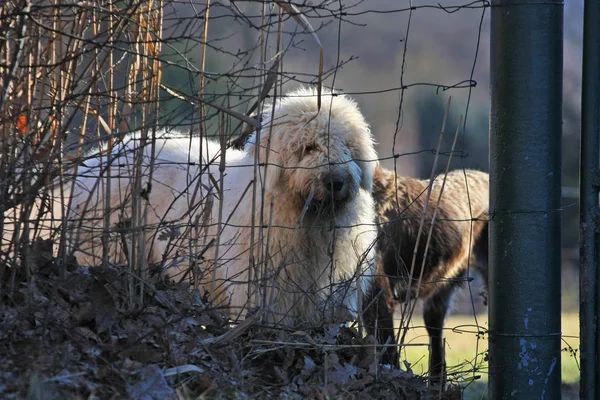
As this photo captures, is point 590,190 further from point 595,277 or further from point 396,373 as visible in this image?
point 396,373

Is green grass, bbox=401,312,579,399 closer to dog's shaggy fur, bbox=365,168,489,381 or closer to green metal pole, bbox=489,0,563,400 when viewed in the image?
green metal pole, bbox=489,0,563,400

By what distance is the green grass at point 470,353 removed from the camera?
3533 millimetres

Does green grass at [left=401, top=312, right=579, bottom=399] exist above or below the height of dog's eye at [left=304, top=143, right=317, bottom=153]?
below

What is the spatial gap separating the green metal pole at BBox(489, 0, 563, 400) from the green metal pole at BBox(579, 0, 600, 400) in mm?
182

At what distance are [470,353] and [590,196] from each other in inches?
271

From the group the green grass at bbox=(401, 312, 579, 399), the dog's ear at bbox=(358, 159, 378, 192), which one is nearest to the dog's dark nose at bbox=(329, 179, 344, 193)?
the dog's ear at bbox=(358, 159, 378, 192)

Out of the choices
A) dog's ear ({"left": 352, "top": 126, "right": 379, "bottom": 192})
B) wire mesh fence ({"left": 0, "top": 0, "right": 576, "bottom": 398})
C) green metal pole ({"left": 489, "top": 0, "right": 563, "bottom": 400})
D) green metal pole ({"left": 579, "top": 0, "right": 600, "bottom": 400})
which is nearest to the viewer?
wire mesh fence ({"left": 0, "top": 0, "right": 576, "bottom": 398})

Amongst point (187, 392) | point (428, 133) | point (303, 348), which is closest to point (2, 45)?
point (187, 392)

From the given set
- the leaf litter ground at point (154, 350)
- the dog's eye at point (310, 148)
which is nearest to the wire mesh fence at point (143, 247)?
the leaf litter ground at point (154, 350)

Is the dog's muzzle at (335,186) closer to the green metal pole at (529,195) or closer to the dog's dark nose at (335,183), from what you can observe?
the dog's dark nose at (335,183)

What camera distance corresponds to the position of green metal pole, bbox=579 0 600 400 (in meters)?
3.35

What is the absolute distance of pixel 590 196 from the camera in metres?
3.38

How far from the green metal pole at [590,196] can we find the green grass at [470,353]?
11 cm

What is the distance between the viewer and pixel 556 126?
10.6 ft
